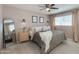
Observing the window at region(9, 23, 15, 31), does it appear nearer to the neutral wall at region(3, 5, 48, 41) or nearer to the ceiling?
the neutral wall at region(3, 5, 48, 41)

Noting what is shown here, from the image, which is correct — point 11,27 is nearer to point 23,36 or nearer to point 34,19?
Result: point 23,36

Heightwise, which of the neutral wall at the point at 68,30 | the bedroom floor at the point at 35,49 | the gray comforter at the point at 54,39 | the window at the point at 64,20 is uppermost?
the window at the point at 64,20

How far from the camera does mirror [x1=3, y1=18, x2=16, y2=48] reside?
132cm

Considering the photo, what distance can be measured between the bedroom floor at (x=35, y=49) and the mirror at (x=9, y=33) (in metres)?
0.08

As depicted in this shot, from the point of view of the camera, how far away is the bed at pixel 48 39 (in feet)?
4.41

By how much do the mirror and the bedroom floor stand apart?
0.08 m

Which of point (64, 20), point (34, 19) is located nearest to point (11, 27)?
point (34, 19)

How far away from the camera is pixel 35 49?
1.35 meters

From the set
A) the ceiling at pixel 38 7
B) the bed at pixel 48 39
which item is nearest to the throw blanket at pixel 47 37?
the bed at pixel 48 39

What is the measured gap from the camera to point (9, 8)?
127 cm

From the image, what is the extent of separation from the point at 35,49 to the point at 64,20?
69 cm

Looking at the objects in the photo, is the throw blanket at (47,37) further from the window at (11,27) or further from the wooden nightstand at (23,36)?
the window at (11,27)
